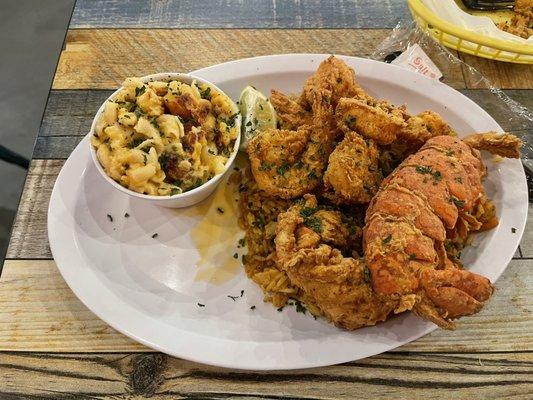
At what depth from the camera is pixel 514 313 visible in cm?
259

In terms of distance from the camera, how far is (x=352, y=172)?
2412 millimetres

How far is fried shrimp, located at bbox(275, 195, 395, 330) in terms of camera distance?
217cm

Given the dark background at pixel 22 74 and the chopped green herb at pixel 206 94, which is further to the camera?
the dark background at pixel 22 74

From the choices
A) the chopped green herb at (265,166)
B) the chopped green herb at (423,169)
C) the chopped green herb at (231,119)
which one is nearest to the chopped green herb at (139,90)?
the chopped green herb at (231,119)

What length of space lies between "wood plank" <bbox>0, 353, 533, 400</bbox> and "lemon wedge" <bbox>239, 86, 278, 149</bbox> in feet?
3.85

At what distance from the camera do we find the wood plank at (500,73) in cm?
337

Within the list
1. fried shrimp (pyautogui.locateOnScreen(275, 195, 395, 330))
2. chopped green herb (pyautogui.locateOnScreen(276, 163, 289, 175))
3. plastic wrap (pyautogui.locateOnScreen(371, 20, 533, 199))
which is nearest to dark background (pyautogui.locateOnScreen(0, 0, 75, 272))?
chopped green herb (pyautogui.locateOnScreen(276, 163, 289, 175))

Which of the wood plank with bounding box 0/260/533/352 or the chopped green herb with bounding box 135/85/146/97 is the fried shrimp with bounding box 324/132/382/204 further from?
the chopped green herb with bounding box 135/85/146/97

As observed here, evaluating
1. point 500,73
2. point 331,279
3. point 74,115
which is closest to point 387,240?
point 331,279

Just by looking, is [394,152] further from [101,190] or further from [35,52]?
[35,52]

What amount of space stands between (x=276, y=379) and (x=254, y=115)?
4.37ft

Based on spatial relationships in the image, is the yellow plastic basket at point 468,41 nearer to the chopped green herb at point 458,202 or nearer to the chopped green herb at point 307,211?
the chopped green herb at point 458,202

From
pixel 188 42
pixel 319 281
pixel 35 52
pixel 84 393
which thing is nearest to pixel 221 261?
pixel 319 281

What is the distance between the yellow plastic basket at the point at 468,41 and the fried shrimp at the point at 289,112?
1.11 meters
